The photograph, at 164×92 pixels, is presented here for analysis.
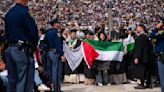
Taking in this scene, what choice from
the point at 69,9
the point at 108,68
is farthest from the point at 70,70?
the point at 69,9

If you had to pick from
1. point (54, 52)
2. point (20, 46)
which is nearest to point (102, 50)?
point (54, 52)

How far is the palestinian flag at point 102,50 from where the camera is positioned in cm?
1323

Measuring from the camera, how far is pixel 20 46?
6379 millimetres

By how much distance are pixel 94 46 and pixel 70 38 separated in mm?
948

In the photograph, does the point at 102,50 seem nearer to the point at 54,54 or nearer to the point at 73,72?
the point at 73,72

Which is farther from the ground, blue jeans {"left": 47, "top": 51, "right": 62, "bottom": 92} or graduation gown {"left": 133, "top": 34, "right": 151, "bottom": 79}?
graduation gown {"left": 133, "top": 34, "right": 151, "bottom": 79}

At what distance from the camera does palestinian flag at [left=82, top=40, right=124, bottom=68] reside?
43.4 ft

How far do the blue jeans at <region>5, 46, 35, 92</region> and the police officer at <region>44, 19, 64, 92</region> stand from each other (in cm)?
356

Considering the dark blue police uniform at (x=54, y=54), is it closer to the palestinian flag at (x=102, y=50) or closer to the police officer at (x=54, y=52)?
the police officer at (x=54, y=52)

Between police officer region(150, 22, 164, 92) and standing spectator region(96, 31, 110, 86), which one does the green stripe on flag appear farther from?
police officer region(150, 22, 164, 92)

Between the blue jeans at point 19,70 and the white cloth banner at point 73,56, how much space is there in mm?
7177

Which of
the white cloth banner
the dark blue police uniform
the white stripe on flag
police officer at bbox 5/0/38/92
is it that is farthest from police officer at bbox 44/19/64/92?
police officer at bbox 5/0/38/92

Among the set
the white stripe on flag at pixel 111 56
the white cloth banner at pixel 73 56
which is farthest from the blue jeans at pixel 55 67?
the white cloth banner at pixel 73 56

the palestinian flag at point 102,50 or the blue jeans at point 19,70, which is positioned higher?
the palestinian flag at point 102,50
